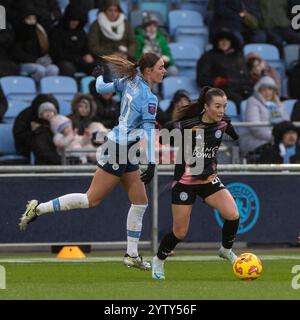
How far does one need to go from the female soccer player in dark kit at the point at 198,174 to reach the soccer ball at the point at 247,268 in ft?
1.83

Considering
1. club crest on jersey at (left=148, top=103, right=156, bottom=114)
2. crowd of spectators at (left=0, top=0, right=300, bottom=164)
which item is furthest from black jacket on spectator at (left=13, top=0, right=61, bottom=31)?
club crest on jersey at (left=148, top=103, right=156, bottom=114)

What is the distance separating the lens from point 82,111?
20.1 metres

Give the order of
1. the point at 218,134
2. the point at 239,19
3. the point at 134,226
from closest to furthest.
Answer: the point at 218,134
the point at 134,226
the point at 239,19

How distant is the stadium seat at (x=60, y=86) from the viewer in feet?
70.6

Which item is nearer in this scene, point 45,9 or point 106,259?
point 106,259

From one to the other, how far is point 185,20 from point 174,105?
415cm

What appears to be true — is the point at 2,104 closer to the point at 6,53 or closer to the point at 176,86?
the point at 6,53

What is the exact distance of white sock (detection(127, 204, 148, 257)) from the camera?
47.9 feet

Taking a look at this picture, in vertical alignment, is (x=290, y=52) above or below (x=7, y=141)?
above

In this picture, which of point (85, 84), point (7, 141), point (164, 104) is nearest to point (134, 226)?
point (7, 141)

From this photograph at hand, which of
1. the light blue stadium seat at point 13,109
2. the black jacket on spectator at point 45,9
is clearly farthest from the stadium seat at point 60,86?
the black jacket on spectator at point 45,9

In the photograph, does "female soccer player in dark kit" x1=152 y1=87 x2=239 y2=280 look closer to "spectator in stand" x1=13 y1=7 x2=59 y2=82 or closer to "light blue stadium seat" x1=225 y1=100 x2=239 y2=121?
"light blue stadium seat" x1=225 y1=100 x2=239 y2=121

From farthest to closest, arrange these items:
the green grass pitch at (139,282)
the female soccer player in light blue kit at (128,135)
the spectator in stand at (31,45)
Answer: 1. the spectator in stand at (31,45)
2. the female soccer player in light blue kit at (128,135)
3. the green grass pitch at (139,282)

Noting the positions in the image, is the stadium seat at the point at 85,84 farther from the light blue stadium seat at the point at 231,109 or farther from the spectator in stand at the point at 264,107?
the spectator in stand at the point at 264,107
